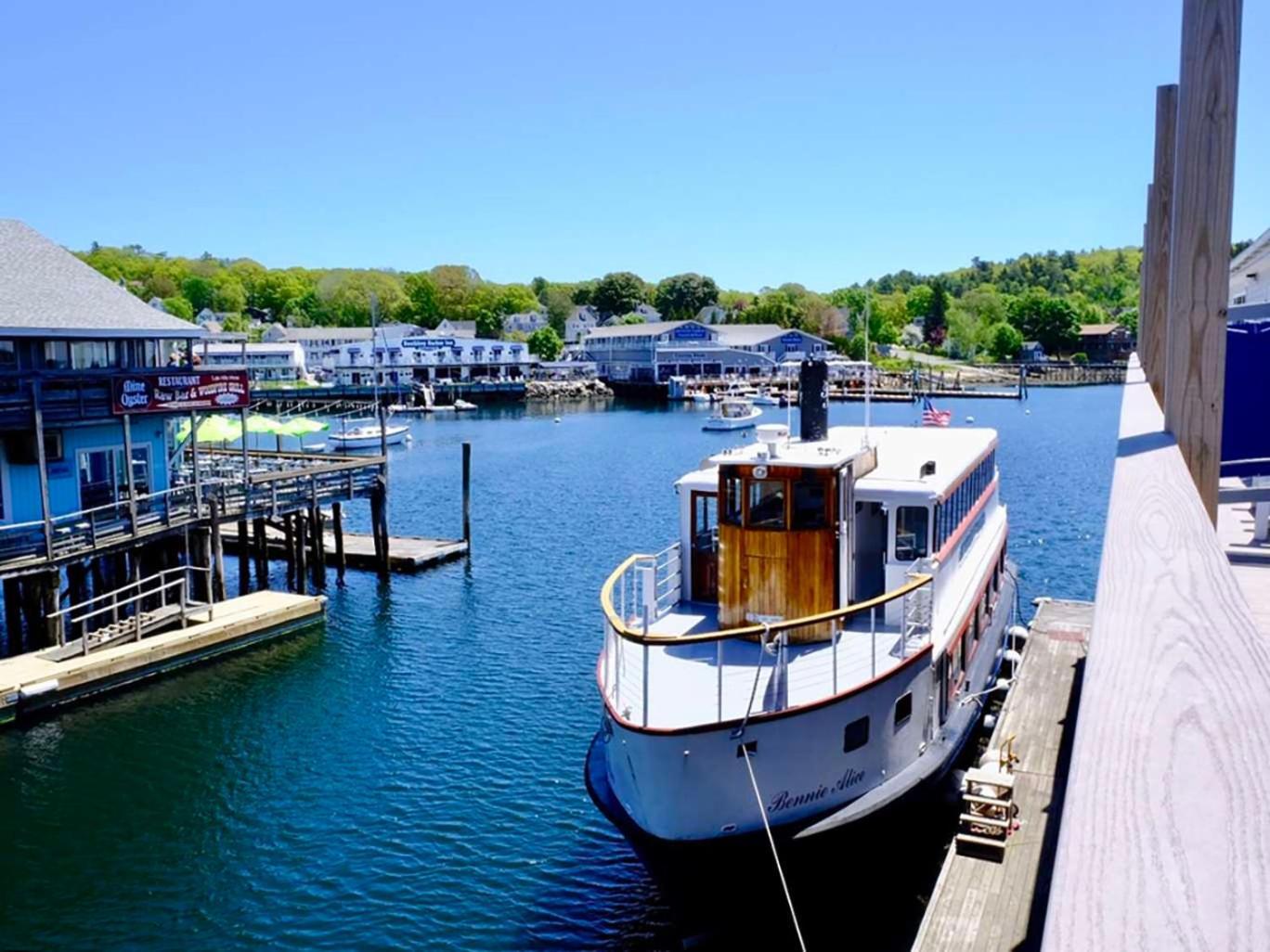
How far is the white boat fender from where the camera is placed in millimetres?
23288

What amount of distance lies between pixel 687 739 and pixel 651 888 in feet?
16.6

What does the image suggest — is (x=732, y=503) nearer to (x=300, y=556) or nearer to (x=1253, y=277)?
(x=1253, y=277)

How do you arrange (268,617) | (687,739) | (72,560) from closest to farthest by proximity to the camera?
1. (687,739)
2. (72,560)
3. (268,617)

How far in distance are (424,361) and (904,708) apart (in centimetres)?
13154

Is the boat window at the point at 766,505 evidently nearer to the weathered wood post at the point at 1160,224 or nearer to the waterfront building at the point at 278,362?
the weathered wood post at the point at 1160,224

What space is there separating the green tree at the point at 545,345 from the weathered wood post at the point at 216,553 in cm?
13910

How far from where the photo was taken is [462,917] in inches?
646

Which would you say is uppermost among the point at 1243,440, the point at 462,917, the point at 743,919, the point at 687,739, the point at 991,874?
the point at 1243,440

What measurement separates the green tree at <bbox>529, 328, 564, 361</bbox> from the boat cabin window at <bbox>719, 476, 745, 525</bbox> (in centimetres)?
15503

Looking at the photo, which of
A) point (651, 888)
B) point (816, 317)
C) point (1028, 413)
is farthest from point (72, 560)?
point (816, 317)

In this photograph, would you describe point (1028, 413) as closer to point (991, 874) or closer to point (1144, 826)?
point (991, 874)

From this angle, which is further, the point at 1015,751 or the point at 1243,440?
the point at 1015,751

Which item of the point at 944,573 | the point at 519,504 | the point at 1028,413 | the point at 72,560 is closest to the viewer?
the point at 944,573

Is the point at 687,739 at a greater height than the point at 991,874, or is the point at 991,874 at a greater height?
the point at 687,739
